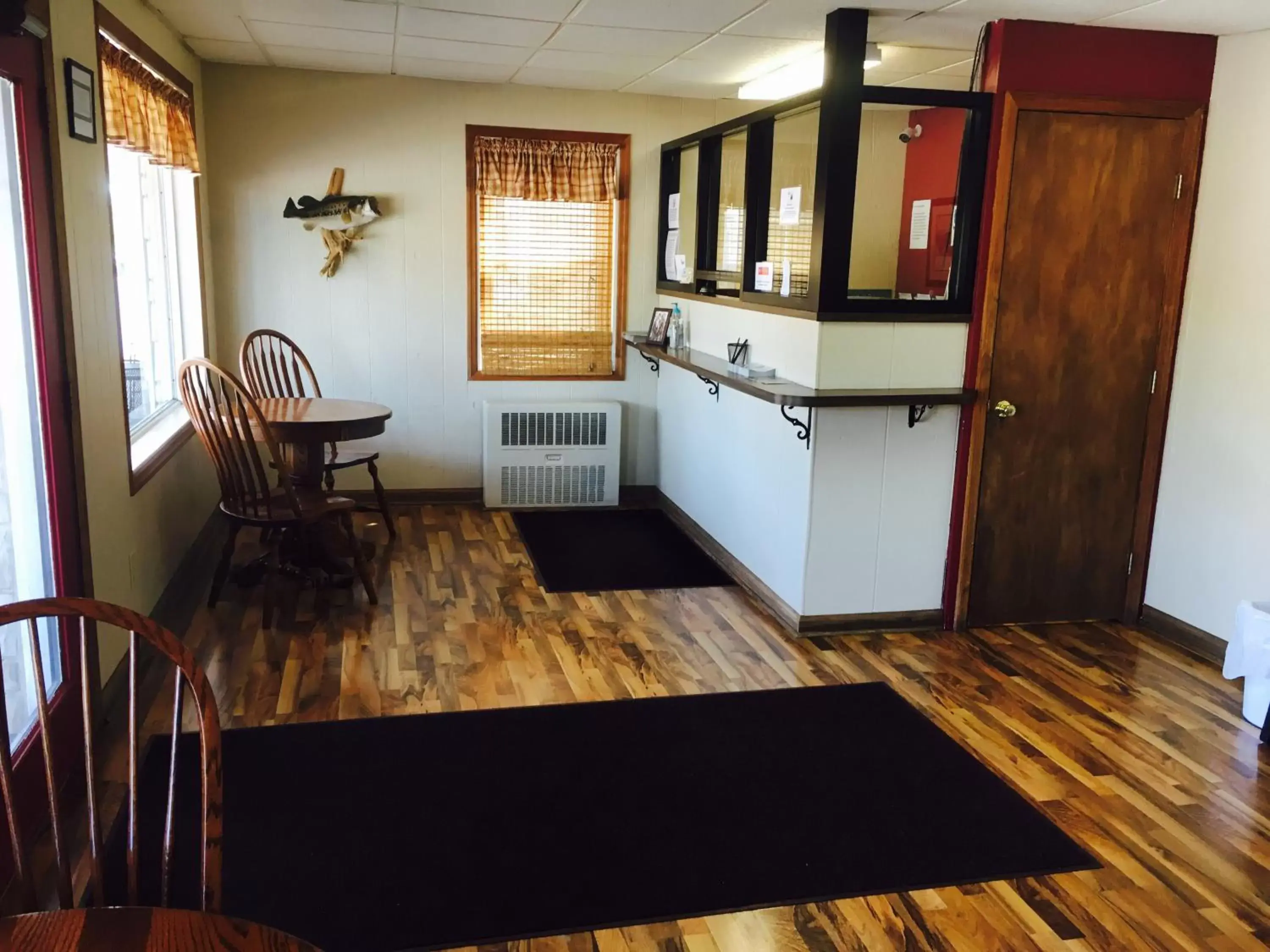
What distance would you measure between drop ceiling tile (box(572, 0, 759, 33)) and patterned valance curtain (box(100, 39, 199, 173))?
1583 mm

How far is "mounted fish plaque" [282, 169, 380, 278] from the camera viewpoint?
17.4 ft

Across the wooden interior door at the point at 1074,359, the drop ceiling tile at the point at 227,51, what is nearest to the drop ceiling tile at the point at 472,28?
the drop ceiling tile at the point at 227,51

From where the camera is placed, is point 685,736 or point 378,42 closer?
point 685,736

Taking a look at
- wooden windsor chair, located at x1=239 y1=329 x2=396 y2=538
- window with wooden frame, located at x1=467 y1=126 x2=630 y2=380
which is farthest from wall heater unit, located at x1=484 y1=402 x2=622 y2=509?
wooden windsor chair, located at x1=239 y1=329 x2=396 y2=538

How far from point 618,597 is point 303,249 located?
8.52 ft

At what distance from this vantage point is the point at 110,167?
11.2 ft

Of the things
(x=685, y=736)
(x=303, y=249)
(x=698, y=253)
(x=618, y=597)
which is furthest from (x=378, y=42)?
(x=685, y=736)

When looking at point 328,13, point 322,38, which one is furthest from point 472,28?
point 322,38

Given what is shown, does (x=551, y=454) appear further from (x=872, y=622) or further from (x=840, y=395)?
(x=840, y=395)

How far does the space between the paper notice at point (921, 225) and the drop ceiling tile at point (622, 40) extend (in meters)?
1.08

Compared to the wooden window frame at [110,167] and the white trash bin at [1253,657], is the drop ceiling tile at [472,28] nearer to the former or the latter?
the wooden window frame at [110,167]

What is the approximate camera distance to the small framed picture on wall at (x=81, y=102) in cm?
280

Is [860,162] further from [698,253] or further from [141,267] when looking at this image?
[141,267]

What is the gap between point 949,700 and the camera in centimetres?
343
